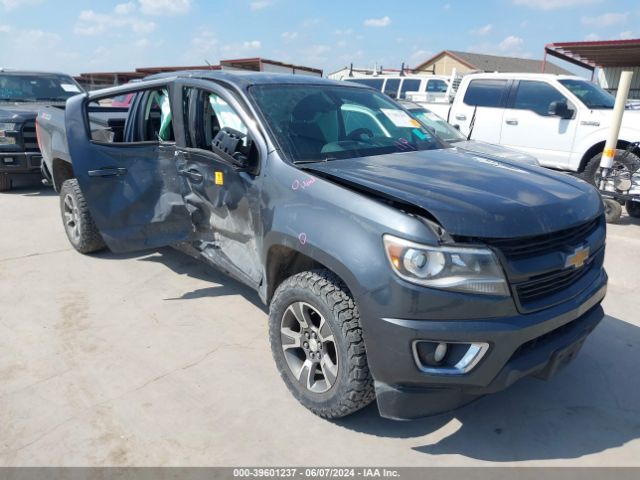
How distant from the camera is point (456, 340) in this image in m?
2.16

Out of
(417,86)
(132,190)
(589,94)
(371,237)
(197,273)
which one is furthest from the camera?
(417,86)

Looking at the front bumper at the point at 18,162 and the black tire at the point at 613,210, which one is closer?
the black tire at the point at 613,210

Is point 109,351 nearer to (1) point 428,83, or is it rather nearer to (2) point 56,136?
(2) point 56,136

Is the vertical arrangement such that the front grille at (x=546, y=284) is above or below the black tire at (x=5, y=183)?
above

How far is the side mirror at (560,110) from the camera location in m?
7.75

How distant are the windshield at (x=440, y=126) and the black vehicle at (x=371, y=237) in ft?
11.4

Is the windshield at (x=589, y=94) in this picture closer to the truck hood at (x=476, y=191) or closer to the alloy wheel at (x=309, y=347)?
the truck hood at (x=476, y=191)

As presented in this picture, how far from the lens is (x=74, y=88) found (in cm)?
931

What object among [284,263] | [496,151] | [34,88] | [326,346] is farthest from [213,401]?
[34,88]

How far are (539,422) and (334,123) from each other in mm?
2201

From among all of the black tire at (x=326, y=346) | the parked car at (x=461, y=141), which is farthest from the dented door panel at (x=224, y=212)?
the parked car at (x=461, y=141)

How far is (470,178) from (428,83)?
11.0 metres

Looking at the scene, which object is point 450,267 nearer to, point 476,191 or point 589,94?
point 476,191

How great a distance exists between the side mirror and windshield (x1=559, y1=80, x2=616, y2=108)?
1.08 feet
